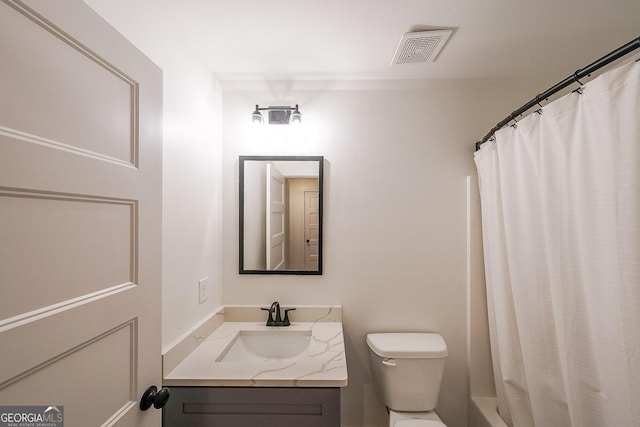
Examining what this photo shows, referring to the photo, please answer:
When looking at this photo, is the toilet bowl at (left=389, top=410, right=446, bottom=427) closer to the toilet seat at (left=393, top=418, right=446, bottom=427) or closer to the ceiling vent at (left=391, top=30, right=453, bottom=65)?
the toilet seat at (left=393, top=418, right=446, bottom=427)

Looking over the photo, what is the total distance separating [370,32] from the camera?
1354mm

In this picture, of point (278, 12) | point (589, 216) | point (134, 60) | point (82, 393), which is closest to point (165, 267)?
point (82, 393)

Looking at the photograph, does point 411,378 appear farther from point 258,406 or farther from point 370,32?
point 370,32

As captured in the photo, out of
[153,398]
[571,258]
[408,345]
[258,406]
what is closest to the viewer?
[153,398]

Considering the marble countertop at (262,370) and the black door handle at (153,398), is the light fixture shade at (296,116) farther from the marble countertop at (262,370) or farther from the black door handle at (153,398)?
the black door handle at (153,398)

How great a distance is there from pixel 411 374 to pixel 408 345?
0.15m

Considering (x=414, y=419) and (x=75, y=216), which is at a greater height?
(x=75, y=216)

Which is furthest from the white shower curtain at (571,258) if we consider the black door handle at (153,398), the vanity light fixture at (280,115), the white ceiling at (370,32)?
the black door handle at (153,398)

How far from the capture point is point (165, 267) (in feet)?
3.92

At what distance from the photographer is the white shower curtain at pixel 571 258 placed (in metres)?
0.84

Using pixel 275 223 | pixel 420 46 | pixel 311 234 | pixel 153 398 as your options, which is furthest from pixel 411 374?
pixel 420 46

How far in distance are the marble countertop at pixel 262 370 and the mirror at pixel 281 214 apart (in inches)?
19.5

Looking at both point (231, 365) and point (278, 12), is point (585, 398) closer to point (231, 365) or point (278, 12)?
point (231, 365)

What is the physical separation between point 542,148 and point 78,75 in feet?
5.04
